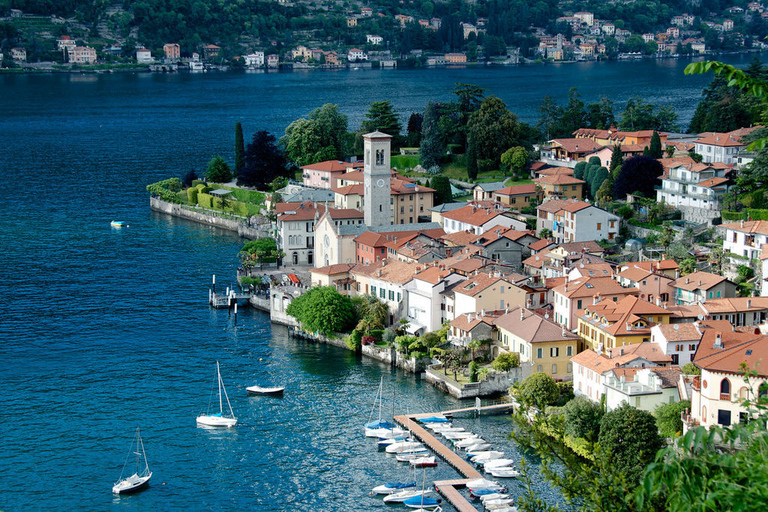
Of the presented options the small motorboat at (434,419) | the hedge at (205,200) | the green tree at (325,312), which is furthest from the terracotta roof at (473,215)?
the hedge at (205,200)

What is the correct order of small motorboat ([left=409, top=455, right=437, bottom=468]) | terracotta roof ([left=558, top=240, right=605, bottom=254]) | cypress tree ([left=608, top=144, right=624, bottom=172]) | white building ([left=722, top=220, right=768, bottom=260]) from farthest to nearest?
1. cypress tree ([left=608, top=144, right=624, bottom=172])
2. terracotta roof ([left=558, top=240, right=605, bottom=254])
3. white building ([left=722, top=220, right=768, bottom=260])
4. small motorboat ([left=409, top=455, right=437, bottom=468])

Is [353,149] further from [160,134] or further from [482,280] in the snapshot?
[160,134]

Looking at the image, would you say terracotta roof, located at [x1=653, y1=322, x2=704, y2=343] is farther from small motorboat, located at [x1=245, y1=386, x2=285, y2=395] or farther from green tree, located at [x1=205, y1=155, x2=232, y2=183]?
green tree, located at [x1=205, y1=155, x2=232, y2=183]

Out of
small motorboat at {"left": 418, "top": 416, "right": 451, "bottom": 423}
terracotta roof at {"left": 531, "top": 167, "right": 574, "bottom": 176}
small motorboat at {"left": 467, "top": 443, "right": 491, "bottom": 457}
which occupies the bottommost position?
small motorboat at {"left": 418, "top": 416, "right": 451, "bottom": 423}

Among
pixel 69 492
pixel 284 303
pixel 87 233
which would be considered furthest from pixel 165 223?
pixel 69 492

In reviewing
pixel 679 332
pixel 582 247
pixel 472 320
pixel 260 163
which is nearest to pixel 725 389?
pixel 679 332

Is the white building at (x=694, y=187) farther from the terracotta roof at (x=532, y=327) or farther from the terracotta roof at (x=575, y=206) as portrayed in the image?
the terracotta roof at (x=532, y=327)

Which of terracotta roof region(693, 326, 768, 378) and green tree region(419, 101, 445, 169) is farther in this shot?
green tree region(419, 101, 445, 169)

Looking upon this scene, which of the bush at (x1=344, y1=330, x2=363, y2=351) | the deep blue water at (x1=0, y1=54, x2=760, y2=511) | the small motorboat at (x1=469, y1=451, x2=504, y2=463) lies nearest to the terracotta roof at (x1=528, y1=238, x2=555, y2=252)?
the bush at (x1=344, y1=330, x2=363, y2=351)
